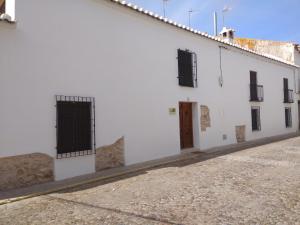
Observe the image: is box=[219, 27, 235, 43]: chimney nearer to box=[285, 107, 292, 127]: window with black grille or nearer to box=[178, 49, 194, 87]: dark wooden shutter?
box=[285, 107, 292, 127]: window with black grille

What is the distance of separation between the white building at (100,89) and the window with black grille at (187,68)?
0.12ft

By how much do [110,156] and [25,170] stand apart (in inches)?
90.8

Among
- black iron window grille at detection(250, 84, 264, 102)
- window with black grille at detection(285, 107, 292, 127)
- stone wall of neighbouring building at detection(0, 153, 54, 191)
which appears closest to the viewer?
stone wall of neighbouring building at detection(0, 153, 54, 191)

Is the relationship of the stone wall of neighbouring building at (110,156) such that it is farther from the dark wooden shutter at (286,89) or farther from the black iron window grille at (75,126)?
the dark wooden shutter at (286,89)

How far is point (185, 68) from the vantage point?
35.2ft

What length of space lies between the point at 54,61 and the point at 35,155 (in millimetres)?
2113

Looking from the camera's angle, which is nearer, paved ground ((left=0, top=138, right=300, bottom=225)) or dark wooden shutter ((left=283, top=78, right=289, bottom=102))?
paved ground ((left=0, top=138, right=300, bottom=225))

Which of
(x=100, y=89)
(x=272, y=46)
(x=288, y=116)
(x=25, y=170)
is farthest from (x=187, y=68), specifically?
(x=272, y=46)

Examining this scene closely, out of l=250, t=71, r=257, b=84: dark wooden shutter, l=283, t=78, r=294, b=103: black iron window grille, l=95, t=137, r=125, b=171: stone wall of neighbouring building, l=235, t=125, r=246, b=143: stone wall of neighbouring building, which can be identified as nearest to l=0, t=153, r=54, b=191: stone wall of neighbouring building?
l=95, t=137, r=125, b=171: stone wall of neighbouring building

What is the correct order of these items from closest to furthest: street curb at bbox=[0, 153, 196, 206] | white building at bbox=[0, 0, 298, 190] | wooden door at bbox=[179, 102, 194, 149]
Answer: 1. street curb at bbox=[0, 153, 196, 206]
2. white building at bbox=[0, 0, 298, 190]
3. wooden door at bbox=[179, 102, 194, 149]

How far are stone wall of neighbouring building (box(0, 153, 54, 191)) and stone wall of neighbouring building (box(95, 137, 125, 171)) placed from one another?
1322 mm

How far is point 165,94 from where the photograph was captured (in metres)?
9.80

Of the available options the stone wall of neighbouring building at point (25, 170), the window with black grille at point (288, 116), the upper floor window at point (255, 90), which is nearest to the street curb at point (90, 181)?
the stone wall of neighbouring building at point (25, 170)

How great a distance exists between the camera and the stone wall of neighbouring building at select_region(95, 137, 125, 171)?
7652 millimetres
